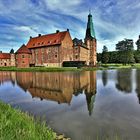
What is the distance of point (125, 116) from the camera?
376 inches

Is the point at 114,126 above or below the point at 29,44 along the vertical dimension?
below

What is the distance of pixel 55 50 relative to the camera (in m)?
76.6

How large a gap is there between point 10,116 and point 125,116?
5.05 meters

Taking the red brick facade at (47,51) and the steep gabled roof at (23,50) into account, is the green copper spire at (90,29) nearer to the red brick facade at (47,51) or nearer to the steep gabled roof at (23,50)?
the red brick facade at (47,51)

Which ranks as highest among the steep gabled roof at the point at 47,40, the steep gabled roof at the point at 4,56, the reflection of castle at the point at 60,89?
the steep gabled roof at the point at 47,40

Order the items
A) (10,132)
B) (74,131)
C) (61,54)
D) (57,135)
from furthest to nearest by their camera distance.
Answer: (61,54) < (74,131) < (57,135) < (10,132)

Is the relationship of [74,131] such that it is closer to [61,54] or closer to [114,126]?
[114,126]

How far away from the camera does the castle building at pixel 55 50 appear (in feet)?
248

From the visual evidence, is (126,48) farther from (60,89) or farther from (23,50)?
(60,89)

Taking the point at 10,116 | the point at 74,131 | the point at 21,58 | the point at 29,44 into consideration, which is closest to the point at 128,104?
the point at 74,131

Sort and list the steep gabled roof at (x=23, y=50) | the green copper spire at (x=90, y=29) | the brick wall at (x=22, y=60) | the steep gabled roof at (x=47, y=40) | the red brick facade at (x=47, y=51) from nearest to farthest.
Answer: the red brick facade at (x=47, y=51) → the steep gabled roof at (x=47, y=40) → the brick wall at (x=22, y=60) → the steep gabled roof at (x=23, y=50) → the green copper spire at (x=90, y=29)

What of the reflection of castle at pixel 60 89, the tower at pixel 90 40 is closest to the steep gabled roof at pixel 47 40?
the tower at pixel 90 40

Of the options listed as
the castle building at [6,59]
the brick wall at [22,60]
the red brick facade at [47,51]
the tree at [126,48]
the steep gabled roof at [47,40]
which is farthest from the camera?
the castle building at [6,59]

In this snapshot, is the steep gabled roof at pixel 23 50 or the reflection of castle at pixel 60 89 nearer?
the reflection of castle at pixel 60 89
